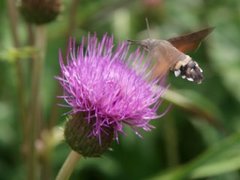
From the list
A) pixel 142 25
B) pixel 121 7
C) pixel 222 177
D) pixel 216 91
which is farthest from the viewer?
pixel 142 25

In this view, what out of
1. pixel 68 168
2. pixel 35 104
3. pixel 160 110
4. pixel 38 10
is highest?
pixel 38 10

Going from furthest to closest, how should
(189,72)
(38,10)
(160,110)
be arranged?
(160,110) < (38,10) < (189,72)

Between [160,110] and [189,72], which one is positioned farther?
[160,110]

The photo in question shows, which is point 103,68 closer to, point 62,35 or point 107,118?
point 107,118

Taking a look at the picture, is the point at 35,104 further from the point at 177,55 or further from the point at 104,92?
the point at 177,55

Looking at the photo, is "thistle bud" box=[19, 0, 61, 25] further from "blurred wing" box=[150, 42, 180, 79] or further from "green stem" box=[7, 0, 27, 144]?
"blurred wing" box=[150, 42, 180, 79]

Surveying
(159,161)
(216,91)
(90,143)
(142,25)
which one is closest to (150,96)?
(90,143)

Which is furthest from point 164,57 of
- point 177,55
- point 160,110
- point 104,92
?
point 160,110
